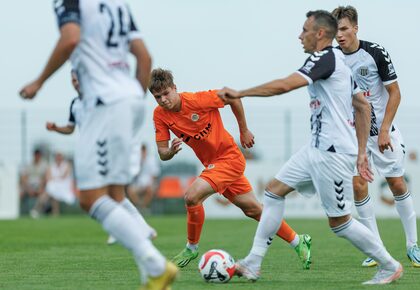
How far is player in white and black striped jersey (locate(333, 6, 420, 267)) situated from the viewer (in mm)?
10555

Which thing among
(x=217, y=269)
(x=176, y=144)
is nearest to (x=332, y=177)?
(x=217, y=269)

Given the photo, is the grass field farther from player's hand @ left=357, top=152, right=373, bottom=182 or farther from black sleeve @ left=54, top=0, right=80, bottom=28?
black sleeve @ left=54, top=0, right=80, bottom=28

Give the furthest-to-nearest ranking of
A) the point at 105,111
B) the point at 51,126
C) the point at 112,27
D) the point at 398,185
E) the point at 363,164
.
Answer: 1. the point at 398,185
2. the point at 51,126
3. the point at 363,164
4. the point at 112,27
5. the point at 105,111

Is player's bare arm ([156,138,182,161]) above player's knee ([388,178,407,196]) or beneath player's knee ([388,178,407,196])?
above

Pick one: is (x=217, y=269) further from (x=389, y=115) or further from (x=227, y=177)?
(x=389, y=115)

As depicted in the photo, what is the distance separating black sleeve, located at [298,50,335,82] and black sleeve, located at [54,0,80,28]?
6.37 feet

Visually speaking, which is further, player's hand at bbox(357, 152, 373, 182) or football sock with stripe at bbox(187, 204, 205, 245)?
football sock with stripe at bbox(187, 204, 205, 245)

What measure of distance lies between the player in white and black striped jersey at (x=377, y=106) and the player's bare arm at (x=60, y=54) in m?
4.34

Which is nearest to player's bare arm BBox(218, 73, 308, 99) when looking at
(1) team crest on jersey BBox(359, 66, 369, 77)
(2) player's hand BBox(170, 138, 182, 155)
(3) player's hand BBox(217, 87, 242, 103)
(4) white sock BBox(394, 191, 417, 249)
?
(3) player's hand BBox(217, 87, 242, 103)

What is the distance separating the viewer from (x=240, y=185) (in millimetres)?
10773

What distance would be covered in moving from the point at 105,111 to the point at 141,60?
62 cm

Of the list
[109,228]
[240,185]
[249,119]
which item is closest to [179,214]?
[249,119]

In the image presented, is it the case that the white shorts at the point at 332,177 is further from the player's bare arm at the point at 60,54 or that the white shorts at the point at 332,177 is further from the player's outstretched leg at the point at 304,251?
the player's bare arm at the point at 60,54

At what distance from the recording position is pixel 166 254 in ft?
41.1
